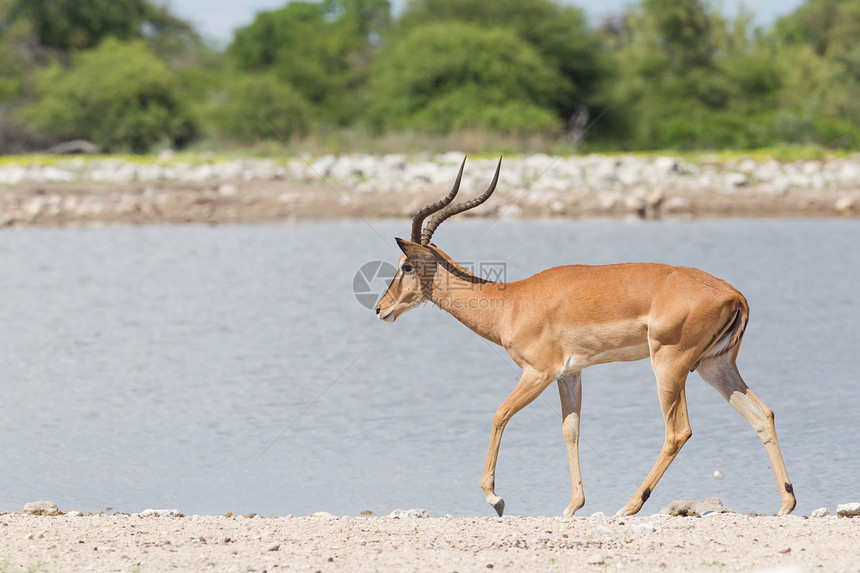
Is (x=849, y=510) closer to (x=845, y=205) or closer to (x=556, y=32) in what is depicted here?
(x=845, y=205)

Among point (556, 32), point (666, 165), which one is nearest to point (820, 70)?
point (556, 32)

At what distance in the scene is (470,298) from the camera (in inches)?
292

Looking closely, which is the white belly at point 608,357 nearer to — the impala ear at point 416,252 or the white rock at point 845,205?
the impala ear at point 416,252

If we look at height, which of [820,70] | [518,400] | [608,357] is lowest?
[518,400]

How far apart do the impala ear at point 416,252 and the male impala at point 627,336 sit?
0.09ft

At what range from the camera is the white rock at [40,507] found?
6801mm

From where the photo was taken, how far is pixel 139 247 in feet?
71.4

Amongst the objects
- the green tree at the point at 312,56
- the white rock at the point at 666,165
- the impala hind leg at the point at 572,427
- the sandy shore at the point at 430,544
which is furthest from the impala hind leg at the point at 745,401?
the green tree at the point at 312,56

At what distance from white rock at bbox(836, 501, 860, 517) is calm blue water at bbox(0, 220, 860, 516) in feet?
1.75

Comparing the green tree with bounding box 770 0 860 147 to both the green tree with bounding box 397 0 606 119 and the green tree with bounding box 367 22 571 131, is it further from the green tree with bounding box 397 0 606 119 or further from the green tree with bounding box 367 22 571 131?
the green tree with bounding box 367 22 571 131

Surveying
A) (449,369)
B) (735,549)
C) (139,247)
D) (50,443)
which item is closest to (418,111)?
(139,247)

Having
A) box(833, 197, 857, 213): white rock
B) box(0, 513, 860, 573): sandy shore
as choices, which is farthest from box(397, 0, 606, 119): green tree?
box(0, 513, 860, 573): sandy shore

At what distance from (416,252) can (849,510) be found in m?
3.16

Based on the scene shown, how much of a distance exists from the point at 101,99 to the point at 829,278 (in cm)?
2839
